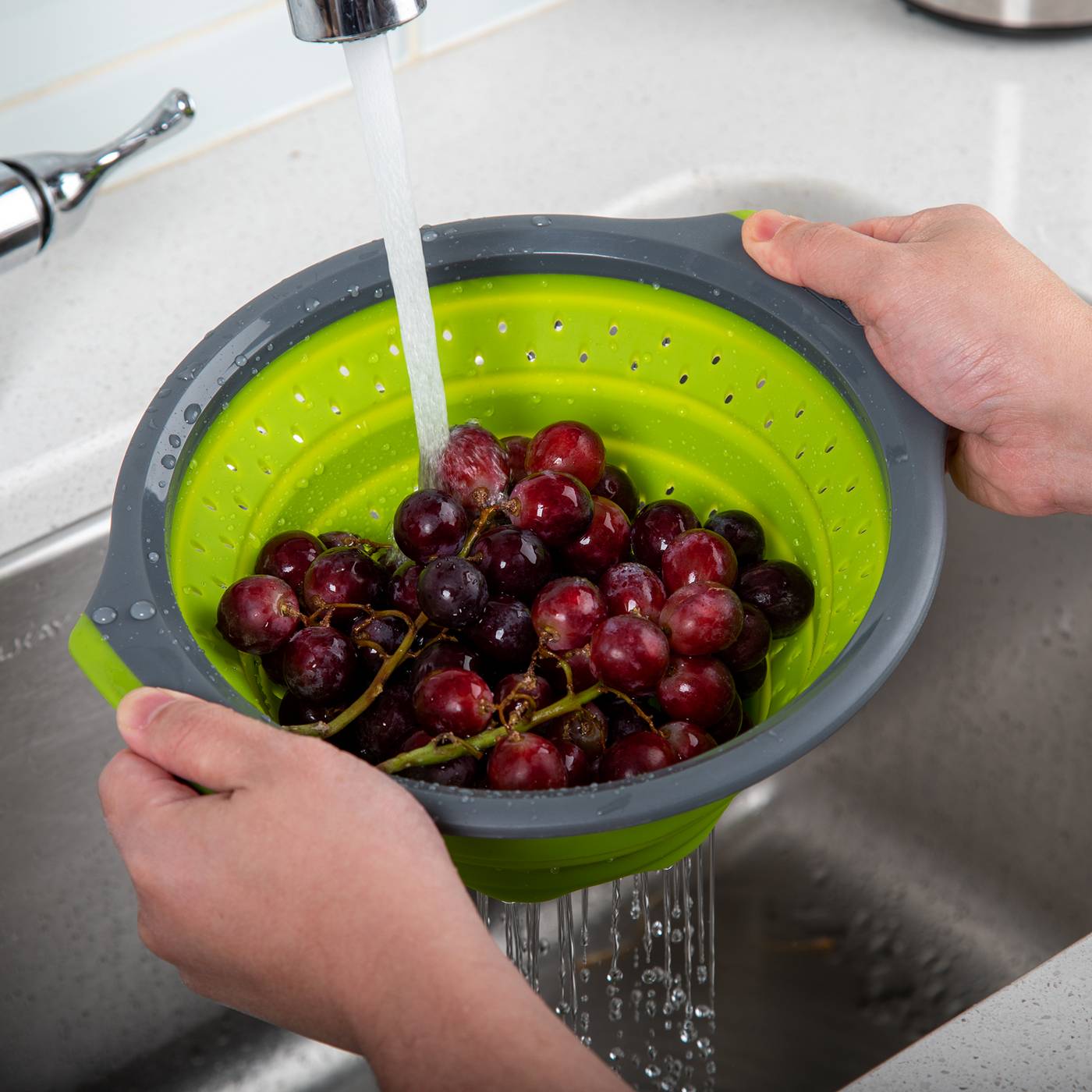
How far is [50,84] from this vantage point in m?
1.09

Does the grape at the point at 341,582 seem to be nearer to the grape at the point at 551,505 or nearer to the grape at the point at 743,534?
the grape at the point at 551,505

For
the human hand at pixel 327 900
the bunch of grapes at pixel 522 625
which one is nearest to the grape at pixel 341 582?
the bunch of grapes at pixel 522 625

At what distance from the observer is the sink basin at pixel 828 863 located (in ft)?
3.43

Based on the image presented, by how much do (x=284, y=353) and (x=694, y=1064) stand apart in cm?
76

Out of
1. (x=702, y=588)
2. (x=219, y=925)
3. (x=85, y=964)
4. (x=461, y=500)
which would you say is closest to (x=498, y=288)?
(x=461, y=500)

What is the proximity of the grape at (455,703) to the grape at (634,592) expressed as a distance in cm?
14

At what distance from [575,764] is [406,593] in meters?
0.18

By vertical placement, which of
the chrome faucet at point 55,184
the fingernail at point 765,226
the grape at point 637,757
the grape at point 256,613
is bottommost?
the grape at point 637,757

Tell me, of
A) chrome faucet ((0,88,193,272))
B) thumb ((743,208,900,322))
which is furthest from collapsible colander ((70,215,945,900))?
chrome faucet ((0,88,193,272))

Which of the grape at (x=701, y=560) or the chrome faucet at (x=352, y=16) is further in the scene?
the grape at (x=701, y=560)

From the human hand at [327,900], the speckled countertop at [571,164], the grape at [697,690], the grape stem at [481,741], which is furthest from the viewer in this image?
the speckled countertop at [571,164]

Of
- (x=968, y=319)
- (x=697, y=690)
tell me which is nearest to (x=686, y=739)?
(x=697, y=690)

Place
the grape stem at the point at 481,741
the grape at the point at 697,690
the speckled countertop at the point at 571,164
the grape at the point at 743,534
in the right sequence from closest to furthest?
the grape stem at the point at 481,741, the grape at the point at 697,690, the grape at the point at 743,534, the speckled countertop at the point at 571,164

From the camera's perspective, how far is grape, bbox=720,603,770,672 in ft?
2.64
